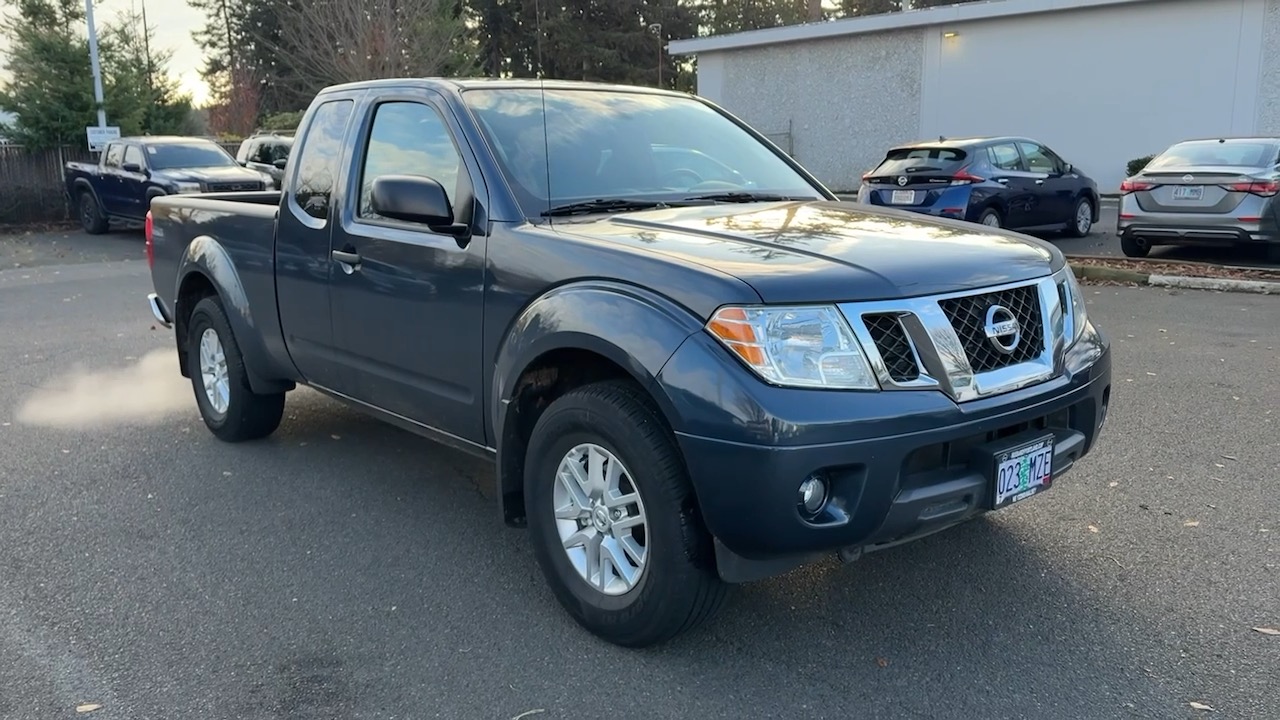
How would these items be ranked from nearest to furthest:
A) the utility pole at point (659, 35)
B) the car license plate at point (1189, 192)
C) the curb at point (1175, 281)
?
the curb at point (1175, 281)
the car license plate at point (1189, 192)
the utility pole at point (659, 35)

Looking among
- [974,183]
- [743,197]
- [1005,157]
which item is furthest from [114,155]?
[743,197]

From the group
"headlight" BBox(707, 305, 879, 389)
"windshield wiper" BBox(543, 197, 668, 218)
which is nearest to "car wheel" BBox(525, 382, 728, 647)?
"headlight" BBox(707, 305, 879, 389)

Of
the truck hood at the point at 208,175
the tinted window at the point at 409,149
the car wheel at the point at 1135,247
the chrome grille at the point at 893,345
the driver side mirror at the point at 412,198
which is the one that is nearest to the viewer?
the chrome grille at the point at 893,345

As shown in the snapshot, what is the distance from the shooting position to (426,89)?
438 centimetres

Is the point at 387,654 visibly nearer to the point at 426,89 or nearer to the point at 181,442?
the point at 426,89

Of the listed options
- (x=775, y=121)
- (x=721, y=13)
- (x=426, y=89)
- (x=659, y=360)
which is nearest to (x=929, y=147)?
(x=426, y=89)

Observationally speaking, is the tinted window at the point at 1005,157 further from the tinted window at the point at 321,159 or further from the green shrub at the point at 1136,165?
the tinted window at the point at 321,159

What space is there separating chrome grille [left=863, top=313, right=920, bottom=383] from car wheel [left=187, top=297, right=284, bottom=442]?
3.75 m

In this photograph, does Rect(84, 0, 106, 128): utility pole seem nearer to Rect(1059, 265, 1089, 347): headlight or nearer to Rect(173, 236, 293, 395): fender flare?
Rect(173, 236, 293, 395): fender flare

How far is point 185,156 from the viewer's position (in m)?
18.4

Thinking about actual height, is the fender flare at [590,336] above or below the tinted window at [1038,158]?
below

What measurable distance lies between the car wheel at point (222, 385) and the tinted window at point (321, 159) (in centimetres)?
106

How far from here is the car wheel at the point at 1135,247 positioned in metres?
12.6

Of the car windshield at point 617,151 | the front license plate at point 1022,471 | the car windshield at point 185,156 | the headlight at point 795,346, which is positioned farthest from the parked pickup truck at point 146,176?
the front license plate at point 1022,471
